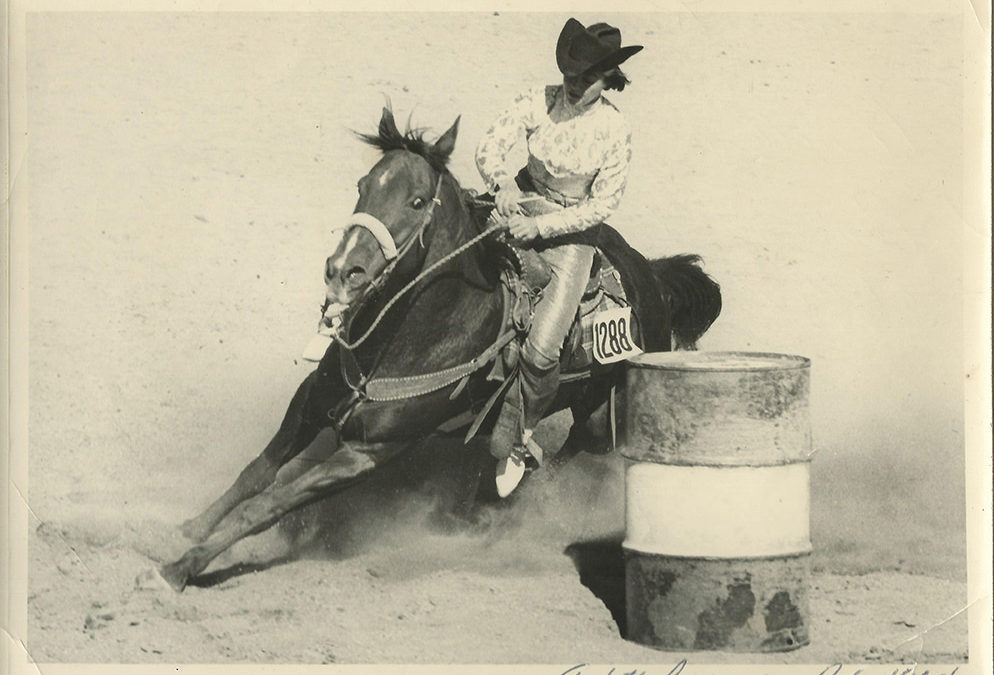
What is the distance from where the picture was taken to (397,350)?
7.03 metres

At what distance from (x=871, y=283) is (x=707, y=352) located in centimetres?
105

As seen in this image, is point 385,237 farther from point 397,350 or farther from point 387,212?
point 397,350

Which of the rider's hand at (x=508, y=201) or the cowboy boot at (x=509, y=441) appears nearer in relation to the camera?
the rider's hand at (x=508, y=201)

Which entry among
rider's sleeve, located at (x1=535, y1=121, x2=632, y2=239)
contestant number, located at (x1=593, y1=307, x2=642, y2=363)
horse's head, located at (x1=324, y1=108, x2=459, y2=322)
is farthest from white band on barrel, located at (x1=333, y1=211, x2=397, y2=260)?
contestant number, located at (x1=593, y1=307, x2=642, y2=363)

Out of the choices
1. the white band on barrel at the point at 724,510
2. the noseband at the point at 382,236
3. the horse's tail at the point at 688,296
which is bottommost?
the white band on barrel at the point at 724,510

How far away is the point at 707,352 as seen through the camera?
7.09 meters

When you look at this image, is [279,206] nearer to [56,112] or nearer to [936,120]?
[56,112]

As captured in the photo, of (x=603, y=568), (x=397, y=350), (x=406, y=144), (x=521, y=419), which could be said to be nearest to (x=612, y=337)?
(x=521, y=419)

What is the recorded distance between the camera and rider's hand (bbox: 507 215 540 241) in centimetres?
690

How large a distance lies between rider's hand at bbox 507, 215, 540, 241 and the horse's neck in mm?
232

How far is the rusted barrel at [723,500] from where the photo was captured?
6.50m
